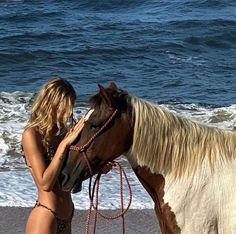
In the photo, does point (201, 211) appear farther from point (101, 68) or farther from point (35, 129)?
point (101, 68)

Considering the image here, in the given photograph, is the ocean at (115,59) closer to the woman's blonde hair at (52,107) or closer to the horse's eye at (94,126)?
the woman's blonde hair at (52,107)

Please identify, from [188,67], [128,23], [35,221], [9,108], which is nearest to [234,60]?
[188,67]

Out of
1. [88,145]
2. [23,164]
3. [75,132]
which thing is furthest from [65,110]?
[23,164]

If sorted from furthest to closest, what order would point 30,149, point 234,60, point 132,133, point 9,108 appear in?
1. point 234,60
2. point 9,108
3. point 30,149
4. point 132,133

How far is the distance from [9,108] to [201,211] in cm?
801

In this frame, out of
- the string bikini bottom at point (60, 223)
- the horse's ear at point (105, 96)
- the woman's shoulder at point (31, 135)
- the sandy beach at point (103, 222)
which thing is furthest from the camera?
the sandy beach at point (103, 222)

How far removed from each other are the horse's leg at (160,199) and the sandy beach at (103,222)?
218 cm

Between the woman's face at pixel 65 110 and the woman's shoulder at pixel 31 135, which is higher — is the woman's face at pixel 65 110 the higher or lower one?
the higher one

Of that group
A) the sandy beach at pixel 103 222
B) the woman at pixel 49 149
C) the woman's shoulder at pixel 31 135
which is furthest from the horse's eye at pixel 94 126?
the sandy beach at pixel 103 222

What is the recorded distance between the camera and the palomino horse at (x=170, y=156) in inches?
143

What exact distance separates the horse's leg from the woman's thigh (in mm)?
757

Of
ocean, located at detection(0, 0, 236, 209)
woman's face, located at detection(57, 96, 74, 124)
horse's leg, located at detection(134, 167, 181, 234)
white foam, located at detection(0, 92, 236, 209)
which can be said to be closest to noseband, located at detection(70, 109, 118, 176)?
horse's leg, located at detection(134, 167, 181, 234)

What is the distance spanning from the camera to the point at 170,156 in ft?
12.1

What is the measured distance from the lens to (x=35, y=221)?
4312 mm
